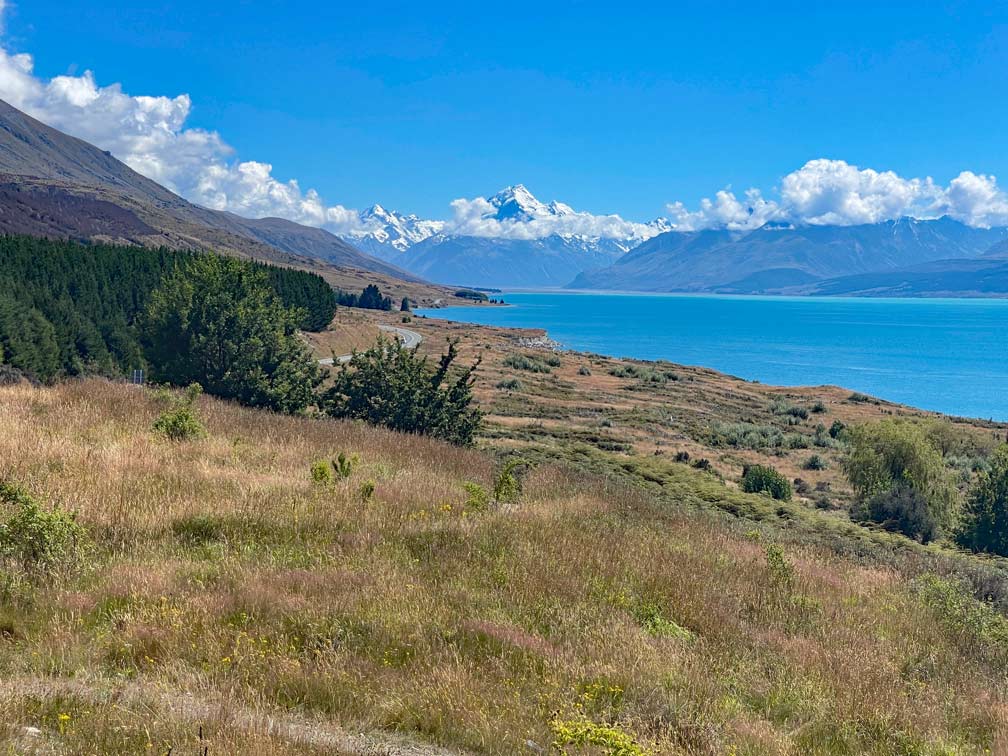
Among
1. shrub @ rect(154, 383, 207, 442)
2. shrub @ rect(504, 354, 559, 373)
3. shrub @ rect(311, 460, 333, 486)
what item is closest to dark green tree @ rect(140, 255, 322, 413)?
shrub @ rect(154, 383, 207, 442)

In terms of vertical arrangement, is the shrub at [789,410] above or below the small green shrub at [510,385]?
above

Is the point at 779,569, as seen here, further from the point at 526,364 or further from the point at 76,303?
the point at 526,364

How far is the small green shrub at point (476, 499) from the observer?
946 centimetres

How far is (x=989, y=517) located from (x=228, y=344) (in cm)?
3003

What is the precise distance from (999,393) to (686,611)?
12888 cm

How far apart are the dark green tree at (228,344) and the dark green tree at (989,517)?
26.6 m

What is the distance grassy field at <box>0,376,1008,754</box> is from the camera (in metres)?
4.70

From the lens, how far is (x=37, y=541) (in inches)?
255

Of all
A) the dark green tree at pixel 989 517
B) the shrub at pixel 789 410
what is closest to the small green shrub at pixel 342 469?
the dark green tree at pixel 989 517

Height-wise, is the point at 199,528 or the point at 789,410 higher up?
the point at 789,410

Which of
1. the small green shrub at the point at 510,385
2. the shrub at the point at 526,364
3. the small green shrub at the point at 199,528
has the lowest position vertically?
the small green shrub at the point at 199,528

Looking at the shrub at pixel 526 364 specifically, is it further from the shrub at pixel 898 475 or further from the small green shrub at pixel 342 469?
the small green shrub at pixel 342 469

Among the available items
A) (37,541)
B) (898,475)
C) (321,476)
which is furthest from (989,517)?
(37,541)

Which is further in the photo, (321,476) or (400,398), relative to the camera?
(400,398)
